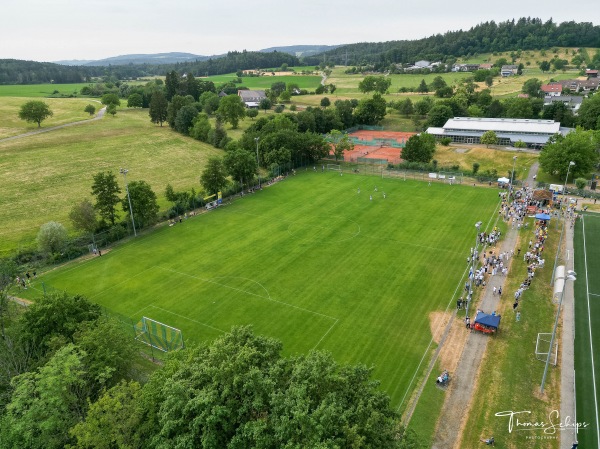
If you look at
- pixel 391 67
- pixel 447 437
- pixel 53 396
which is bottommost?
pixel 447 437

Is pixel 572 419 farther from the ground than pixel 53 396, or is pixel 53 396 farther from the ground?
pixel 53 396

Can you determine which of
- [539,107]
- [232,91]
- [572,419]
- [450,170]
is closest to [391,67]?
[232,91]

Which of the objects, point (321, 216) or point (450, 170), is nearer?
point (321, 216)

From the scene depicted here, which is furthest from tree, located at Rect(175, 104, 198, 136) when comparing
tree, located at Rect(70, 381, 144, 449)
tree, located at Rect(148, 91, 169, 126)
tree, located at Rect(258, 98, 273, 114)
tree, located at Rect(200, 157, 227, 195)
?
tree, located at Rect(70, 381, 144, 449)

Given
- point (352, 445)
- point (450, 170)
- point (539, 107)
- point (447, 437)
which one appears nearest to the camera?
point (352, 445)

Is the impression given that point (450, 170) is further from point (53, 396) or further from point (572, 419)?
point (53, 396)

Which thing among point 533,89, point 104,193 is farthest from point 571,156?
point 533,89

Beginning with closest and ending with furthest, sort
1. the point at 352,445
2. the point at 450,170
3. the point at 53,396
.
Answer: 1. the point at 352,445
2. the point at 53,396
3. the point at 450,170
